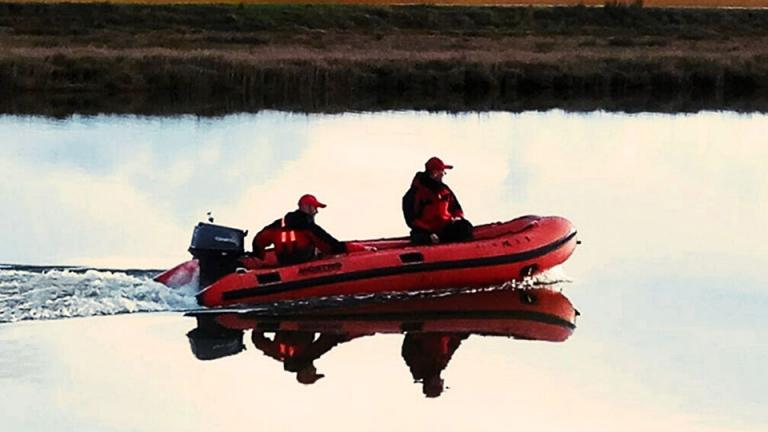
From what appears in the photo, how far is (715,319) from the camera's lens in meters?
12.1

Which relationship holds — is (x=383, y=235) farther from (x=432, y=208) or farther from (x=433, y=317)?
(x=433, y=317)

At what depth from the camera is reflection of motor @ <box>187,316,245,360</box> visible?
37.0 ft

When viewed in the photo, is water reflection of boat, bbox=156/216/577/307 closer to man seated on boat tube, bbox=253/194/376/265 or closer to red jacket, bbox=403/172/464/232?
man seated on boat tube, bbox=253/194/376/265

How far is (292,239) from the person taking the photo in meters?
12.8

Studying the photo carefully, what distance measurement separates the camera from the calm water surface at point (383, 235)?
32.2ft

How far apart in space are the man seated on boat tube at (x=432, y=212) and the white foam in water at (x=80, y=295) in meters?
1.94

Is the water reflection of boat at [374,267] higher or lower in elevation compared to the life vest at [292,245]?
lower

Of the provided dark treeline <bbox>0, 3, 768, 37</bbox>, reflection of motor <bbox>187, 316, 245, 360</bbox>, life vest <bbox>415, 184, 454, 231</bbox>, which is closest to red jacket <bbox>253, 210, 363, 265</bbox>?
reflection of motor <bbox>187, 316, 245, 360</bbox>

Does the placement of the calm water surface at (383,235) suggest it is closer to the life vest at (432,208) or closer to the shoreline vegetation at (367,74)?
the life vest at (432,208)

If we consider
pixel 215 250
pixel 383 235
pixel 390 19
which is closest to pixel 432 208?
pixel 215 250

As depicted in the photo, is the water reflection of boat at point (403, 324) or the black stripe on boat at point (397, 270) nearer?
the water reflection of boat at point (403, 324)

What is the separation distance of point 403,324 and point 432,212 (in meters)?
1.39

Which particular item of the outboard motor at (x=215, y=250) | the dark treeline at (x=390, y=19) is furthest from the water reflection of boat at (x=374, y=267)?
the dark treeline at (x=390, y=19)

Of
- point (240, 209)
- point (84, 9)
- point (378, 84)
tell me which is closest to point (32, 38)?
point (84, 9)
